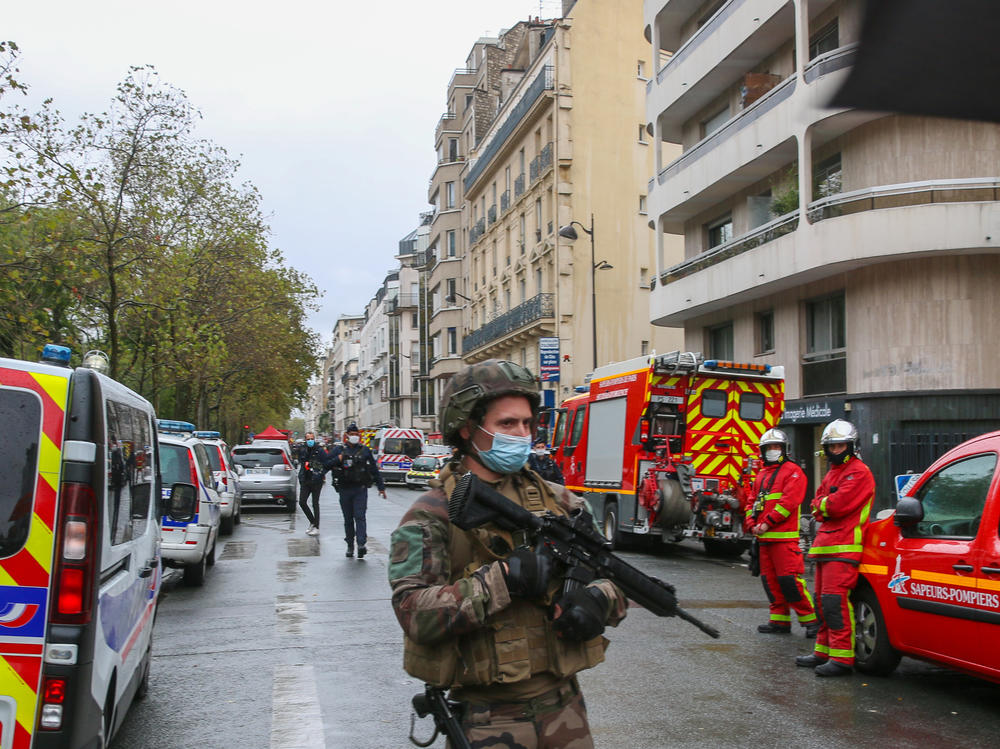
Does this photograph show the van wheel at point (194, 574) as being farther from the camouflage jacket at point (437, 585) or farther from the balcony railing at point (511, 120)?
the balcony railing at point (511, 120)

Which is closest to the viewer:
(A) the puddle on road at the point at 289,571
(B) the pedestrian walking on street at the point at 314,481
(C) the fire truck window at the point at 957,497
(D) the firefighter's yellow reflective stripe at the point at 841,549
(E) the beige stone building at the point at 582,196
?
(C) the fire truck window at the point at 957,497

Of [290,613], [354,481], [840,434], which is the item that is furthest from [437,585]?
[354,481]

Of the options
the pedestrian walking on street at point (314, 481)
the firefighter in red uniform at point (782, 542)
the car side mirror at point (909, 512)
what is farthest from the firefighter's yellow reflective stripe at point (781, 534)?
the pedestrian walking on street at point (314, 481)

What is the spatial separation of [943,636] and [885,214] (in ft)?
47.7

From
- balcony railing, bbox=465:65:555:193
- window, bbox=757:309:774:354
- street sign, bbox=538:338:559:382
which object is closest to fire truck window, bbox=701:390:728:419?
window, bbox=757:309:774:354

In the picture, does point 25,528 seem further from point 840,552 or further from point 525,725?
point 840,552

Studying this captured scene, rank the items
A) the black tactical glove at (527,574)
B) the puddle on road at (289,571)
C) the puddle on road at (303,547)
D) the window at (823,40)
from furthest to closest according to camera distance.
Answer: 1. the window at (823,40)
2. the puddle on road at (303,547)
3. the puddle on road at (289,571)
4. the black tactical glove at (527,574)

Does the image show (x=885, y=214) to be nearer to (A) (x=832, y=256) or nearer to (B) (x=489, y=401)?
(A) (x=832, y=256)

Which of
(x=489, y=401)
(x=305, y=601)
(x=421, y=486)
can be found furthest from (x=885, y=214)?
(x=421, y=486)

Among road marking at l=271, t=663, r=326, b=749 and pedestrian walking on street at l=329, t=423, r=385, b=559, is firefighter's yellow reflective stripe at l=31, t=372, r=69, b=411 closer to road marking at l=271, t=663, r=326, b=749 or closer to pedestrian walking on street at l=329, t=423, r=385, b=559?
road marking at l=271, t=663, r=326, b=749

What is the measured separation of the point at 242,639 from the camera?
8.48m

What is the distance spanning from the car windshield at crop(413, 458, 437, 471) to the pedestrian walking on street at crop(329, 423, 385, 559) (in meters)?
21.2

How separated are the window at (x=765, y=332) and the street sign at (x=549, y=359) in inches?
423

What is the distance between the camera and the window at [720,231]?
2711 centimetres
